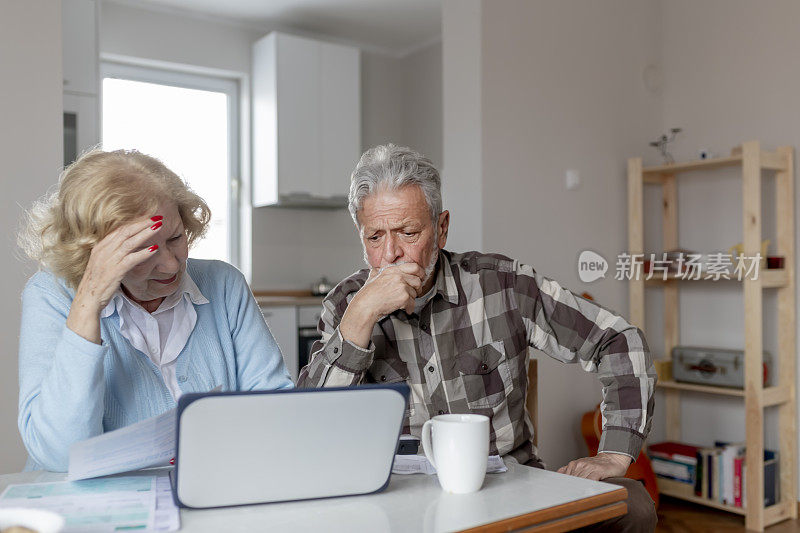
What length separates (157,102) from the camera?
16.4 feet

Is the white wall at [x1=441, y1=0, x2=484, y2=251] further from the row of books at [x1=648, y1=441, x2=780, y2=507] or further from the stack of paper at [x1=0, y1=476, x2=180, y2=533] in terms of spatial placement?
the stack of paper at [x1=0, y1=476, x2=180, y2=533]

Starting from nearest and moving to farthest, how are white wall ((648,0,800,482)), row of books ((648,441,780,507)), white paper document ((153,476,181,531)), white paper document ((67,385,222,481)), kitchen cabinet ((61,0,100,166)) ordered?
white paper document ((153,476,181,531)), white paper document ((67,385,222,481)), row of books ((648,441,780,507)), white wall ((648,0,800,482)), kitchen cabinet ((61,0,100,166))

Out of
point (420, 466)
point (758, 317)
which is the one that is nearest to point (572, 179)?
point (758, 317)

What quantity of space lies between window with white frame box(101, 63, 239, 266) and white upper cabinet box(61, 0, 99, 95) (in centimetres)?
93

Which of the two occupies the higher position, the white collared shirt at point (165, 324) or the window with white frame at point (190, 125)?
the window with white frame at point (190, 125)

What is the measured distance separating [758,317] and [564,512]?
8.58 feet

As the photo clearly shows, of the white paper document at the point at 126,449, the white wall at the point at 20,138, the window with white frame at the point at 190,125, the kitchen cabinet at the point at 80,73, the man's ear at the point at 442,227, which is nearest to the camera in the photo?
the white paper document at the point at 126,449

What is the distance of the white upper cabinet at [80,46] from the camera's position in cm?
375

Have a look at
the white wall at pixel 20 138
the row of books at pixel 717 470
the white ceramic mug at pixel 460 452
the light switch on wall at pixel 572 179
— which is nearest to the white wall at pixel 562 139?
the light switch on wall at pixel 572 179

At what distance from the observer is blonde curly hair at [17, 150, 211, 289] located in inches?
50.0

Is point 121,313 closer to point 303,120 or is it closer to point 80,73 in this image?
point 80,73

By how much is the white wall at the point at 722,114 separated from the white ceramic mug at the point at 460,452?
9.54ft

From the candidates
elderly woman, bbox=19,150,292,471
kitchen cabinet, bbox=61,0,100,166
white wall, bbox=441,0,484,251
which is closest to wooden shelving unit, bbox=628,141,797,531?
white wall, bbox=441,0,484,251
